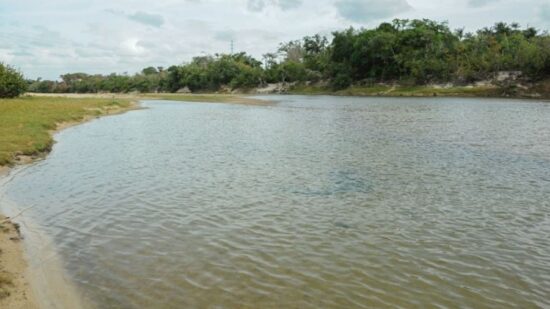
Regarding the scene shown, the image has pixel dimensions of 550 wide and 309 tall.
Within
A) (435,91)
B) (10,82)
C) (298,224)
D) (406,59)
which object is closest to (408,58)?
(406,59)

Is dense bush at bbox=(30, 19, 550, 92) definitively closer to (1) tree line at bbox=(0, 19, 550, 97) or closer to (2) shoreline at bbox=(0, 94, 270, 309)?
(1) tree line at bbox=(0, 19, 550, 97)

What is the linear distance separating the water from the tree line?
88.3 meters

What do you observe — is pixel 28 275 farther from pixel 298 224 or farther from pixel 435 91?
pixel 435 91

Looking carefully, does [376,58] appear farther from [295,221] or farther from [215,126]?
[295,221]

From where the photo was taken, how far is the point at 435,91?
340ft

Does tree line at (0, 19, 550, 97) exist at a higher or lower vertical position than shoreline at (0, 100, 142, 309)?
higher

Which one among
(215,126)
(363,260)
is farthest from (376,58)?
(363,260)

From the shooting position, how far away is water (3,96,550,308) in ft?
29.0

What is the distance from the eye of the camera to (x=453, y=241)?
11477 millimetres

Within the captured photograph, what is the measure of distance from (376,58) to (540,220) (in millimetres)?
122932

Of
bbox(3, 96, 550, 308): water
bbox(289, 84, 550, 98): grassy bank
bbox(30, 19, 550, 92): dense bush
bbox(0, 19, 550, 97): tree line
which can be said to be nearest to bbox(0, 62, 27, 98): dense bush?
bbox(0, 19, 550, 97): tree line

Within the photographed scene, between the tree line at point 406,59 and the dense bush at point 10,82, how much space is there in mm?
35191

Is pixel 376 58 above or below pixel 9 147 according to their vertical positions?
above

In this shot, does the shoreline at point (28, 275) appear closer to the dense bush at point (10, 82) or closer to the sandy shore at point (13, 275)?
the sandy shore at point (13, 275)
